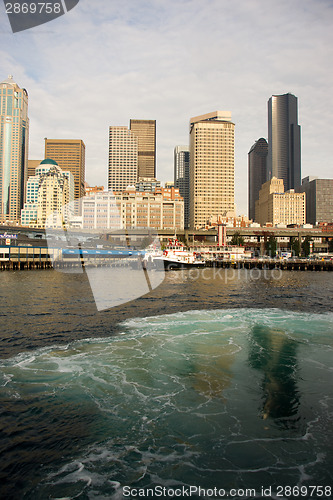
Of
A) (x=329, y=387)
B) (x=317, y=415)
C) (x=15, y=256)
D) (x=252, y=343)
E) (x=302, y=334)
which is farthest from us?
(x=15, y=256)

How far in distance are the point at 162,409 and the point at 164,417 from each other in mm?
473

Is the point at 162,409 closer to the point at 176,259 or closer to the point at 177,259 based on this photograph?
the point at 176,259

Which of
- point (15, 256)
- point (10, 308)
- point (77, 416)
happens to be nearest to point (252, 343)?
point (77, 416)

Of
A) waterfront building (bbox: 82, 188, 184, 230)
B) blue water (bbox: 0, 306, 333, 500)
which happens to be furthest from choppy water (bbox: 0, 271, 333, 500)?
waterfront building (bbox: 82, 188, 184, 230)

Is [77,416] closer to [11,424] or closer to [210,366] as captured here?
[11,424]

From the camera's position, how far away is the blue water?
7.39 metres

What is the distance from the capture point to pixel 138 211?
181 metres

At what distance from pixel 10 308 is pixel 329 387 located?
23.5m

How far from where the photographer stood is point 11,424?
933 cm

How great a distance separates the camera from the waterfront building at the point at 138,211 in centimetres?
17488

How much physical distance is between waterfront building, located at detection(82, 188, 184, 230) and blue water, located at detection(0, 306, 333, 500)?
161499 millimetres
